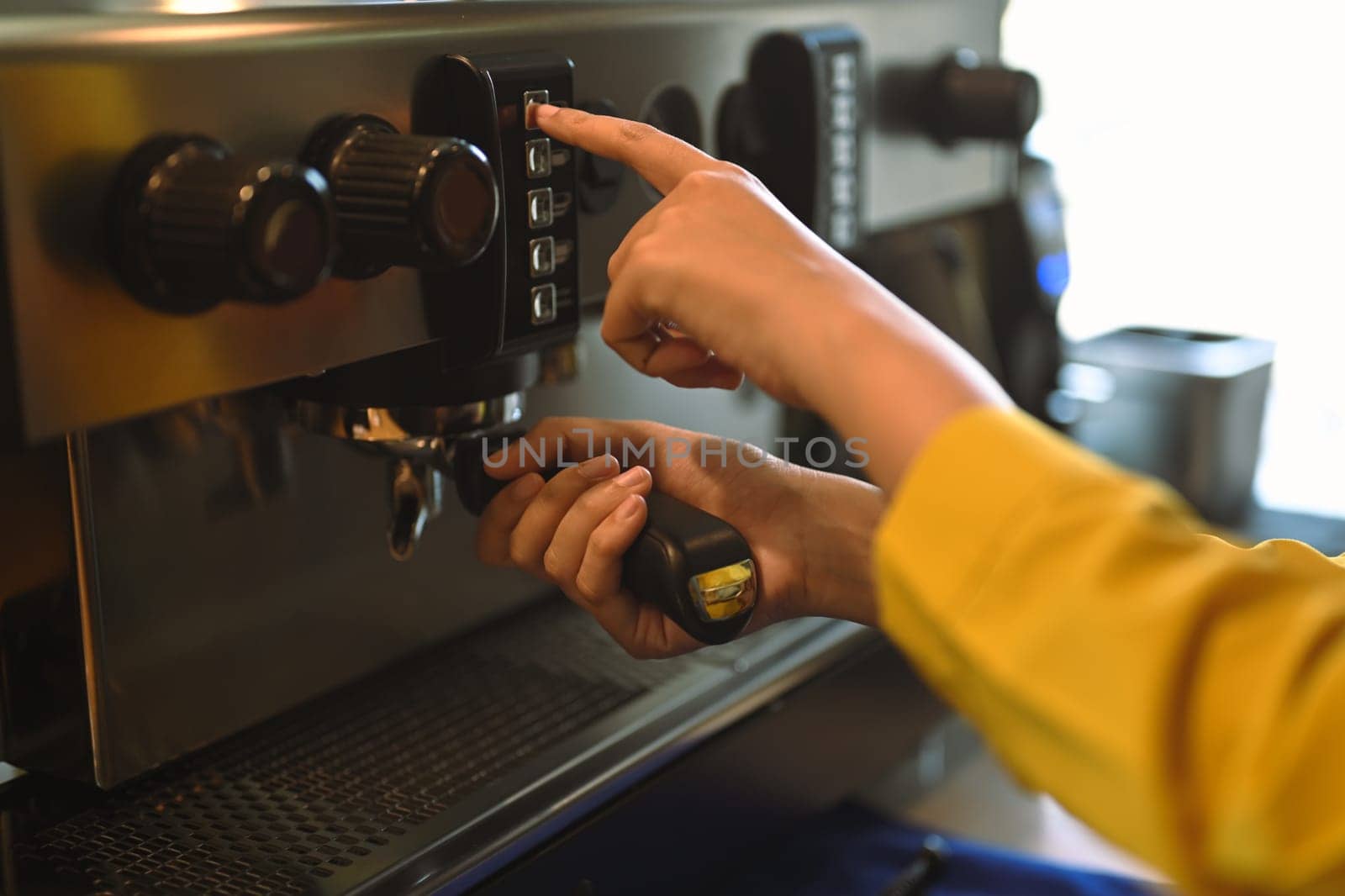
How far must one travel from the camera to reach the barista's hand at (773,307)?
391 mm

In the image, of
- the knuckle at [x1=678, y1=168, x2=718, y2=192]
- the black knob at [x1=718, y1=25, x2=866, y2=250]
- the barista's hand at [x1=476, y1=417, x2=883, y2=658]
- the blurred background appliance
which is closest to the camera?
the knuckle at [x1=678, y1=168, x2=718, y2=192]

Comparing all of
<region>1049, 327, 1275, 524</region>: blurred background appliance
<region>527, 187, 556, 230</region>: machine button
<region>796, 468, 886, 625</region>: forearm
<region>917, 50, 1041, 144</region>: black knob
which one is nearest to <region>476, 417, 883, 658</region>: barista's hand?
<region>796, 468, 886, 625</region>: forearm

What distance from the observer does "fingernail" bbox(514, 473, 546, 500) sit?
573mm

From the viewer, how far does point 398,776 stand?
0.59 metres

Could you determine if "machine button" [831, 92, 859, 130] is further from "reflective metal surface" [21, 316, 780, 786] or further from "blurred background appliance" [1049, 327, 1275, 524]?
"blurred background appliance" [1049, 327, 1275, 524]

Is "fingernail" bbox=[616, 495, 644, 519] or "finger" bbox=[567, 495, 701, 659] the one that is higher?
"fingernail" bbox=[616, 495, 644, 519]

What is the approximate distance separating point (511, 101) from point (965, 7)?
441 millimetres

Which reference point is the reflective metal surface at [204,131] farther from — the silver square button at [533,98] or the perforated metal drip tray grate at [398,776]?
the perforated metal drip tray grate at [398,776]

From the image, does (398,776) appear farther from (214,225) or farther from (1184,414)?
(1184,414)

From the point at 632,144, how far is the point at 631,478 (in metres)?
0.13

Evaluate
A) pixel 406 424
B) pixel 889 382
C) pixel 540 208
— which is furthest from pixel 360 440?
pixel 889 382

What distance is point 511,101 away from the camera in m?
0.50

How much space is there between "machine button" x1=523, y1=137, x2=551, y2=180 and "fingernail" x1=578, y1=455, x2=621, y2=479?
121 mm

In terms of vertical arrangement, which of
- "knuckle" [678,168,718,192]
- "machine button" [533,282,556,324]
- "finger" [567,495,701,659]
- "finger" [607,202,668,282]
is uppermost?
"knuckle" [678,168,718,192]
